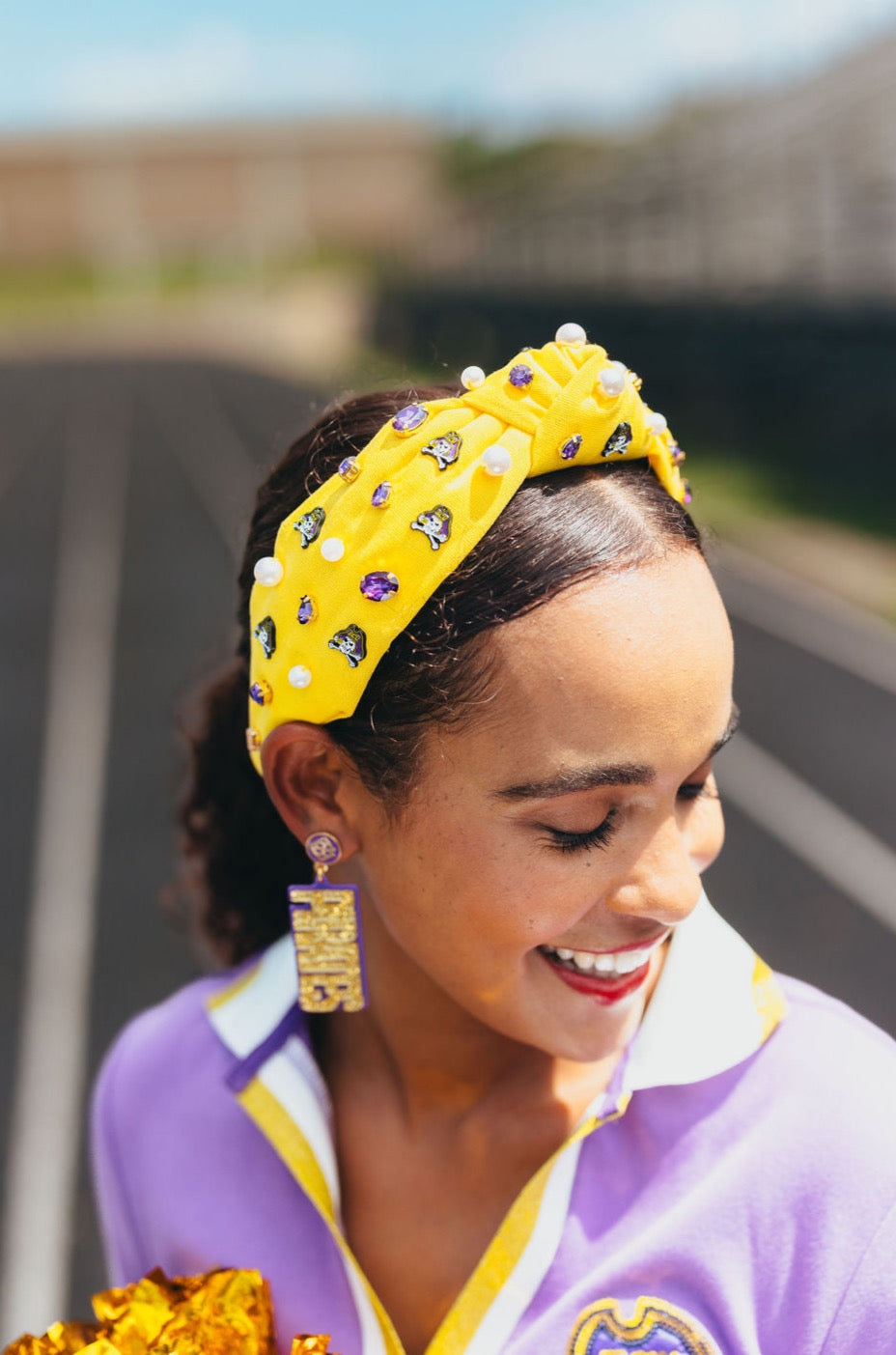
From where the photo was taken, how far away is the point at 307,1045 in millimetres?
1807

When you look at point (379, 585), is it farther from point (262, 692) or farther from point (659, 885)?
point (659, 885)

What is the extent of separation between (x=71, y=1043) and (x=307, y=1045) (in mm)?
3601

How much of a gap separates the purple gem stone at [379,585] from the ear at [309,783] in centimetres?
20

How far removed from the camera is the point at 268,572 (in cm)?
152

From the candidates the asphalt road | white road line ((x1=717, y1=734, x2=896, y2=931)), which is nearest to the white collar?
the asphalt road

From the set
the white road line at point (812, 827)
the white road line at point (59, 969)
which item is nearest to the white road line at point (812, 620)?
the white road line at point (812, 827)

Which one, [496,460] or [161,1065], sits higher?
[496,460]

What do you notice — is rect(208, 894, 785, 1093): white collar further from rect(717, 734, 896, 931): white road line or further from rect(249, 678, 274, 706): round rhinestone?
rect(717, 734, 896, 931): white road line

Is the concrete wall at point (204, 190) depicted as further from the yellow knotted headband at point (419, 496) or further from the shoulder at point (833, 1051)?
the shoulder at point (833, 1051)

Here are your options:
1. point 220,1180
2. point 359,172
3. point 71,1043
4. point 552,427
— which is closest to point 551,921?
point 552,427

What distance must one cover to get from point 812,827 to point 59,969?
3.31m

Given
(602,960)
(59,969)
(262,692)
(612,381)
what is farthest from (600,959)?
(59,969)

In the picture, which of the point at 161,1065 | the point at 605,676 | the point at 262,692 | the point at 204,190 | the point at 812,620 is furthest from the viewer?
the point at 204,190

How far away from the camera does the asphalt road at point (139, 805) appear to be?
A: 15.3 feet
